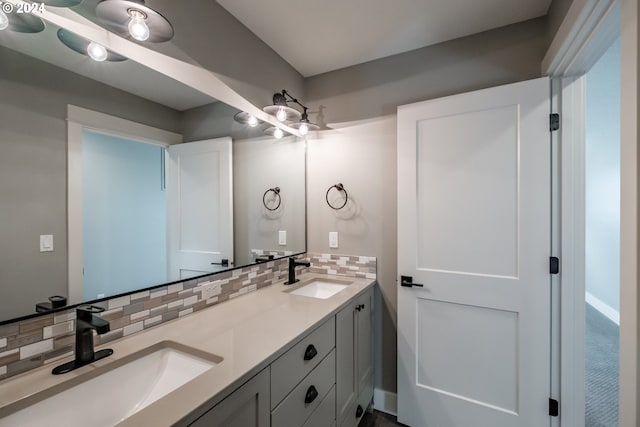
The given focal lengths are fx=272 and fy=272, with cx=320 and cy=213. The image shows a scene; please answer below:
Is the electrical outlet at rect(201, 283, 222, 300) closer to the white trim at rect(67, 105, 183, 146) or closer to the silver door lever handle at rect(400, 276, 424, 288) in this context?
the white trim at rect(67, 105, 183, 146)

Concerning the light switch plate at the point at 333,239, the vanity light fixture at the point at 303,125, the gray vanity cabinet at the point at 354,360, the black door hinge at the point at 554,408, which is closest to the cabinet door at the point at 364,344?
the gray vanity cabinet at the point at 354,360

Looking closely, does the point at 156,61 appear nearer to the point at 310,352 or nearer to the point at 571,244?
the point at 310,352

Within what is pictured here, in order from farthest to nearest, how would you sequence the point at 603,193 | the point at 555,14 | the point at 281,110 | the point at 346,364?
the point at 603,193 → the point at 281,110 → the point at 346,364 → the point at 555,14

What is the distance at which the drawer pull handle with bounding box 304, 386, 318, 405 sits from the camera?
1172 millimetres

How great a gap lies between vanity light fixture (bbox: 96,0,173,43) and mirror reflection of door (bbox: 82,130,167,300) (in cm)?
41

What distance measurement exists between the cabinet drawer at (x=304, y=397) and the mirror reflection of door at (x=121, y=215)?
754 millimetres

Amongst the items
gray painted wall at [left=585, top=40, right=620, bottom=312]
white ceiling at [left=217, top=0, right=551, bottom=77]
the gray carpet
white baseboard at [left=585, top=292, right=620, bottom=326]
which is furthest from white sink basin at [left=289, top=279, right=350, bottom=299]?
white baseboard at [left=585, top=292, right=620, bottom=326]

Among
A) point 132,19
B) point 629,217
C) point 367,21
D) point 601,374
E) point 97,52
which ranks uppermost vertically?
point 367,21

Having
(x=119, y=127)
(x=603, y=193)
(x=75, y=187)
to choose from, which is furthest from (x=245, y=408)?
(x=603, y=193)

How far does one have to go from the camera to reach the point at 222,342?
1042mm

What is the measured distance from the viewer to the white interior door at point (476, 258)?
154 cm

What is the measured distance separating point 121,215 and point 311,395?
112 cm

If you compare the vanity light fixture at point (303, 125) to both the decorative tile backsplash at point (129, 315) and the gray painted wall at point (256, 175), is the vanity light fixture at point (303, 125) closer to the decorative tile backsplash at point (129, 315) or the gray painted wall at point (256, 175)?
the gray painted wall at point (256, 175)

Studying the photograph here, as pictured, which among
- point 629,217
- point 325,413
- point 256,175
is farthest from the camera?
point 256,175
